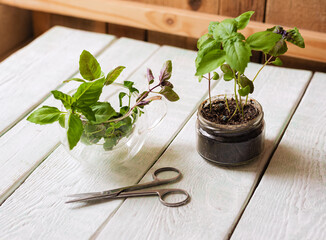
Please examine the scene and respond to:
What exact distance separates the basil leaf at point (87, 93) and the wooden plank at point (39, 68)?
321 mm

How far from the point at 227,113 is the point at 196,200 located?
19cm

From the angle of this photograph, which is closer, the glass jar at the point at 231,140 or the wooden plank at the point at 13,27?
the glass jar at the point at 231,140

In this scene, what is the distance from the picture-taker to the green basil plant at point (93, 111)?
35.9 inches

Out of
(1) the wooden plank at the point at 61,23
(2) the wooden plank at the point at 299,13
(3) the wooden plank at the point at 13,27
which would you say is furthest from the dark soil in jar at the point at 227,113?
(3) the wooden plank at the point at 13,27

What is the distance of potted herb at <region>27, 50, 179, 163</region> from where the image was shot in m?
0.91

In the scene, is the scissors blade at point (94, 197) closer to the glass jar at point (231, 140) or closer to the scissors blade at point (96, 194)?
the scissors blade at point (96, 194)

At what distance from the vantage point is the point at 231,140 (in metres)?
0.97

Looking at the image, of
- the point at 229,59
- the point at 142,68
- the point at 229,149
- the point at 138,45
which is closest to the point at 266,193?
the point at 229,149

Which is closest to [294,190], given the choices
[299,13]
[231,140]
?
[231,140]

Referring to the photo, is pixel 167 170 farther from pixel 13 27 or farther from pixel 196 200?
pixel 13 27

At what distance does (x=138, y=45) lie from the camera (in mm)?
1506

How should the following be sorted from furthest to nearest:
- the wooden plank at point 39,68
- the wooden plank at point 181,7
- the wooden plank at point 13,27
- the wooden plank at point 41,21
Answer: the wooden plank at point 41,21 → the wooden plank at point 13,27 → the wooden plank at point 181,7 → the wooden plank at point 39,68

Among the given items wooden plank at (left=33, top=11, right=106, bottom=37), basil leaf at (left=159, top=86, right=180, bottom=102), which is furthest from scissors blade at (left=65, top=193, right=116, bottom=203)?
wooden plank at (left=33, top=11, right=106, bottom=37)

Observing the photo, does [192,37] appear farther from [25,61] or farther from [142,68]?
[25,61]
